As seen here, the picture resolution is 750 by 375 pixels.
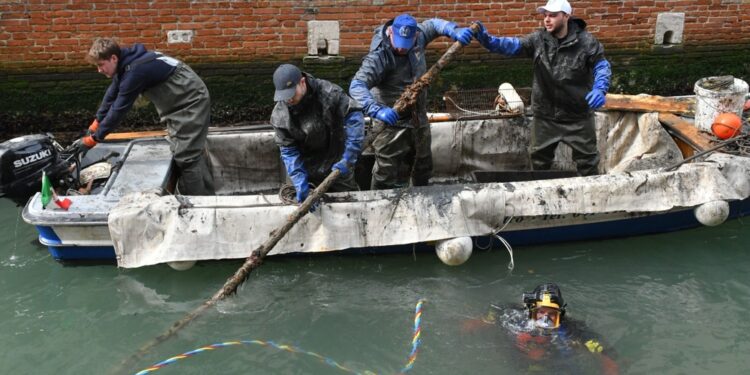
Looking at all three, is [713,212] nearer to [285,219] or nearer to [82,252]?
[285,219]

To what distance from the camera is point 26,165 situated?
202 inches

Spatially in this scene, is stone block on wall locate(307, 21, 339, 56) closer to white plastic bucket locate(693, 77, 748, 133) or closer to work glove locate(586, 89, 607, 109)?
work glove locate(586, 89, 607, 109)

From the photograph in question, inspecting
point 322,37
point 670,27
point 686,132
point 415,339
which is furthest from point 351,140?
point 670,27

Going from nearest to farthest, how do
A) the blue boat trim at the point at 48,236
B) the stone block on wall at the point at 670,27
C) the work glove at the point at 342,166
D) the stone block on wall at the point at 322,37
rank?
the work glove at the point at 342,166 < the blue boat trim at the point at 48,236 < the stone block on wall at the point at 322,37 < the stone block on wall at the point at 670,27

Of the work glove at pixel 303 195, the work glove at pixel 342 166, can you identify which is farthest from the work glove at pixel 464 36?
the work glove at pixel 303 195

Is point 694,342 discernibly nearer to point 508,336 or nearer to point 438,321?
point 508,336

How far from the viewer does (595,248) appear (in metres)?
5.57

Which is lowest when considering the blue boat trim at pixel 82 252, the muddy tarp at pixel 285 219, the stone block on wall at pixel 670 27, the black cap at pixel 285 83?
the blue boat trim at pixel 82 252

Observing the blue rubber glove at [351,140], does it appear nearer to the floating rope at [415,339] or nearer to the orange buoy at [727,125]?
the floating rope at [415,339]

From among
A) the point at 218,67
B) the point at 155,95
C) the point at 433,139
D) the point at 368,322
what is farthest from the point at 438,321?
the point at 218,67

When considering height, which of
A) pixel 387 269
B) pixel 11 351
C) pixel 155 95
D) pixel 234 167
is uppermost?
pixel 155 95

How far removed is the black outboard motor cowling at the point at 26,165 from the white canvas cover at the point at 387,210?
2.60 ft

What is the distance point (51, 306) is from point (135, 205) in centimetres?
99

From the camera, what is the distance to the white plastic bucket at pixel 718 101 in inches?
222
